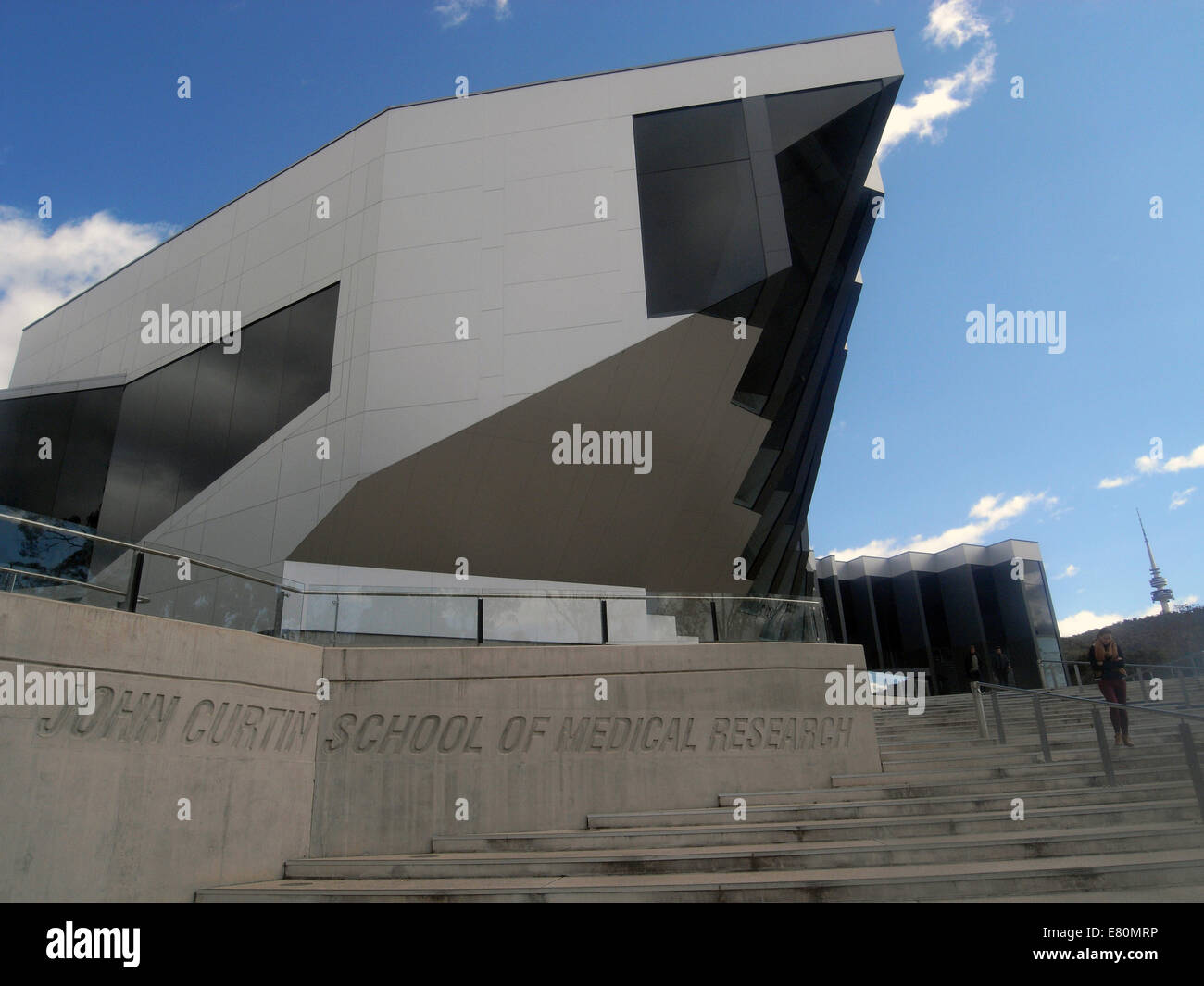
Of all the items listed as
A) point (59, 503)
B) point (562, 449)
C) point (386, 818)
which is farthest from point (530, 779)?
point (59, 503)

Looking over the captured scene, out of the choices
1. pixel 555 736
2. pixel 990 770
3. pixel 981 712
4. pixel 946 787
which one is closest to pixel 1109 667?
pixel 981 712

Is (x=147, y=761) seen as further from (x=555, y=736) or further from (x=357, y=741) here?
(x=555, y=736)

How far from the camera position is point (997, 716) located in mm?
11500

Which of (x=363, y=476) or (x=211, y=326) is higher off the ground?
(x=211, y=326)

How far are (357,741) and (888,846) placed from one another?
6.14m

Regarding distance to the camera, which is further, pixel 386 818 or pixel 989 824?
pixel 386 818

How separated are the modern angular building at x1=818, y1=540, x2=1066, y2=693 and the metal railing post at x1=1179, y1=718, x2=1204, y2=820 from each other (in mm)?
31435

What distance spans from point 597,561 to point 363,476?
17.3ft

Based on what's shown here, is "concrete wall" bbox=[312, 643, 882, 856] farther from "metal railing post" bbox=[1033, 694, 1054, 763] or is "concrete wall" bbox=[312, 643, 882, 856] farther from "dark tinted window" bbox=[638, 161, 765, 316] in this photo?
"dark tinted window" bbox=[638, 161, 765, 316]

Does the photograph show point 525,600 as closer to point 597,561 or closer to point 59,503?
point 597,561

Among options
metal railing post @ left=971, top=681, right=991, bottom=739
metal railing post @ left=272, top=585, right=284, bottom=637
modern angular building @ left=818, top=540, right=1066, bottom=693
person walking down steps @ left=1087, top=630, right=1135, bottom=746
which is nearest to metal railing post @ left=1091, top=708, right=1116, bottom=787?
person walking down steps @ left=1087, top=630, right=1135, bottom=746

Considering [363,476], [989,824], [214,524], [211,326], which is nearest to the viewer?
[989,824]

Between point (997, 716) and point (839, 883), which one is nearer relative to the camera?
point (839, 883)

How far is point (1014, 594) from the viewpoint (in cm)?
4009
